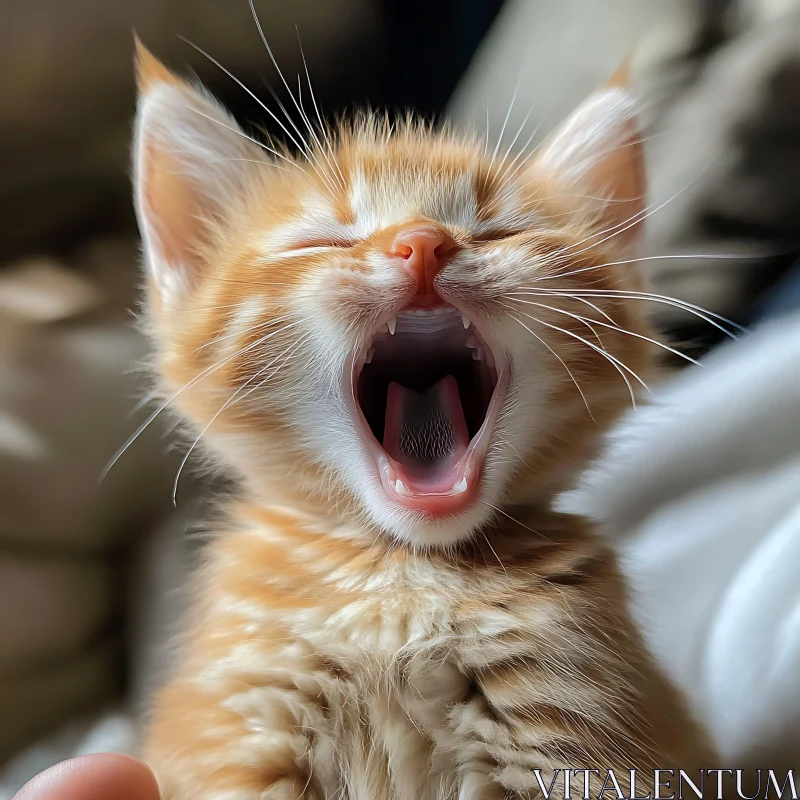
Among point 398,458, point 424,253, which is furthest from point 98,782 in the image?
point 424,253

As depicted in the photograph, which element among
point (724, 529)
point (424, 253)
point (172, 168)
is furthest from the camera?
point (724, 529)

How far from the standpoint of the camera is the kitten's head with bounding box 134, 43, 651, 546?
17.4 inches

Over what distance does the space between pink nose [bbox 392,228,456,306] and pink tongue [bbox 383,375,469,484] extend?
0.29ft

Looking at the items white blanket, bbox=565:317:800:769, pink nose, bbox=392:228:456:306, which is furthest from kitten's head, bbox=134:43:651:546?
white blanket, bbox=565:317:800:769

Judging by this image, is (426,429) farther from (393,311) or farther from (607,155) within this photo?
(607,155)

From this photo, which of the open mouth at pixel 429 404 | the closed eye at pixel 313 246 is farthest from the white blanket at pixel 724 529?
the closed eye at pixel 313 246

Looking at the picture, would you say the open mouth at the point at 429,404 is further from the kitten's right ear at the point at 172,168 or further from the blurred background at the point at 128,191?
the blurred background at the point at 128,191

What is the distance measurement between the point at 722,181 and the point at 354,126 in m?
0.42

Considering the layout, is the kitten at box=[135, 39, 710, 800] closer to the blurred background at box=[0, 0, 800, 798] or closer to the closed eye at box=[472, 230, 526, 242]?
the closed eye at box=[472, 230, 526, 242]

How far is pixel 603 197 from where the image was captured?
0.58 meters

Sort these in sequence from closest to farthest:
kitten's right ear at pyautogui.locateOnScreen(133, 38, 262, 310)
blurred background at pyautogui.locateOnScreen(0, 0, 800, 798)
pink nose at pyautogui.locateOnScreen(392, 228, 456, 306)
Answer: pink nose at pyautogui.locateOnScreen(392, 228, 456, 306) → kitten's right ear at pyautogui.locateOnScreen(133, 38, 262, 310) → blurred background at pyautogui.locateOnScreen(0, 0, 800, 798)

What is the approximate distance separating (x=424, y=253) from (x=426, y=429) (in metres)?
0.13

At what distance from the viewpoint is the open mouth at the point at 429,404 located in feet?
1.47

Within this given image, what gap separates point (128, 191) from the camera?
0.84 m
